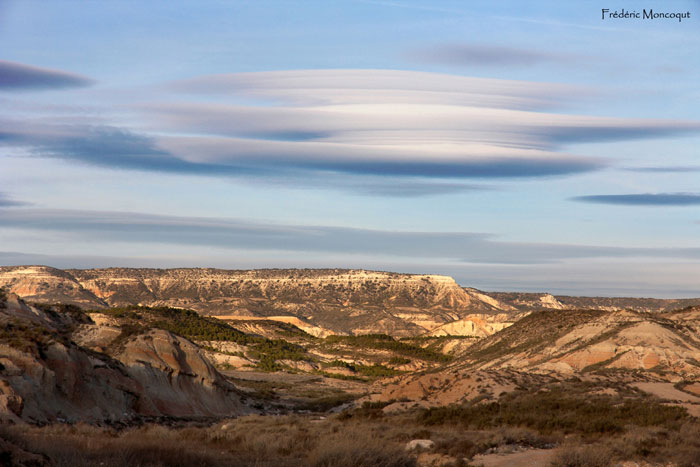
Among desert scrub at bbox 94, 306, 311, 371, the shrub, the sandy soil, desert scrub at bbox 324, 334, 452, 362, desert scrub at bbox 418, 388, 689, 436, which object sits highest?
the shrub

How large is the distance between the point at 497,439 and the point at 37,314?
3411 cm

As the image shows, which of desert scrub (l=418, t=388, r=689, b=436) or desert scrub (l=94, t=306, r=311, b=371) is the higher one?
desert scrub (l=418, t=388, r=689, b=436)

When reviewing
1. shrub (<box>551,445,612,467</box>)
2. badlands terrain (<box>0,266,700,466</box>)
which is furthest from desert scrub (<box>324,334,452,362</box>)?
shrub (<box>551,445,612,467</box>)

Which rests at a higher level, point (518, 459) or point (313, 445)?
point (313, 445)

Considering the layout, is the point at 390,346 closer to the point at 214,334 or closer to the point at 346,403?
the point at 214,334

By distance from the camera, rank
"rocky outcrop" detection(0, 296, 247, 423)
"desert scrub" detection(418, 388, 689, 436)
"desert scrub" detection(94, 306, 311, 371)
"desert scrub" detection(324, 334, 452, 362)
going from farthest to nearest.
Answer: "desert scrub" detection(324, 334, 452, 362) < "desert scrub" detection(94, 306, 311, 371) < "rocky outcrop" detection(0, 296, 247, 423) < "desert scrub" detection(418, 388, 689, 436)

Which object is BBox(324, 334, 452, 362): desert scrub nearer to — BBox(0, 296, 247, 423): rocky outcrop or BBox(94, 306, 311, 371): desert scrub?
BBox(94, 306, 311, 371): desert scrub

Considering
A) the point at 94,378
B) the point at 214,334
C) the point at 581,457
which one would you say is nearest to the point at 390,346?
the point at 214,334

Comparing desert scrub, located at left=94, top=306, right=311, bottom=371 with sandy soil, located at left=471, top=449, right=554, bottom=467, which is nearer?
sandy soil, located at left=471, top=449, right=554, bottom=467

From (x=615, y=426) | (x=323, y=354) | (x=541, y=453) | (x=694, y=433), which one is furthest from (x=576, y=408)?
(x=323, y=354)

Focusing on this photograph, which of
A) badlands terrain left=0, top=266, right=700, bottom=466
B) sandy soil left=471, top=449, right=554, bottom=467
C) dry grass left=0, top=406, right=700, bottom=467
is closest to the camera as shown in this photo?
dry grass left=0, top=406, right=700, bottom=467

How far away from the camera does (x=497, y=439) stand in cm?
2466

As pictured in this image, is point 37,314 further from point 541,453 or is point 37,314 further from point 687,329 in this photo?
point 687,329

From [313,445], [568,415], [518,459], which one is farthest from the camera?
[568,415]
